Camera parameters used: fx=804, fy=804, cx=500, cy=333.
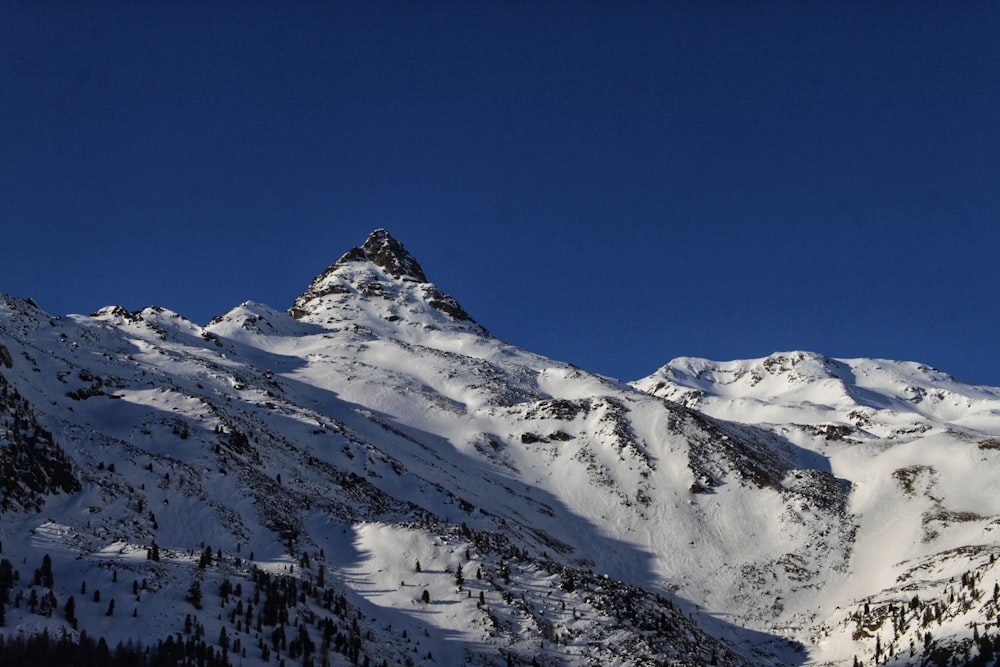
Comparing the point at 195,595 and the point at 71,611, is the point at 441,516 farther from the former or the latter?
the point at 71,611

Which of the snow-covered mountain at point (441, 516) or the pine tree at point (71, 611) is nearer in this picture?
the pine tree at point (71, 611)

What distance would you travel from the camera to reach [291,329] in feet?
510

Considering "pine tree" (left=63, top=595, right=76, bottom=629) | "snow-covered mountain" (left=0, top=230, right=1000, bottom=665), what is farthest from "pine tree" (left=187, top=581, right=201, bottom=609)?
"pine tree" (left=63, top=595, right=76, bottom=629)

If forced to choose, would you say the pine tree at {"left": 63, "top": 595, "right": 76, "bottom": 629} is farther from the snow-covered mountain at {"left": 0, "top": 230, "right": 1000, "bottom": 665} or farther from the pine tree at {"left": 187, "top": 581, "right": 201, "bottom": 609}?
the pine tree at {"left": 187, "top": 581, "right": 201, "bottom": 609}

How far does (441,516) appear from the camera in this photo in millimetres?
60250

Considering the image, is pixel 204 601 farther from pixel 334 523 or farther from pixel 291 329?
pixel 291 329

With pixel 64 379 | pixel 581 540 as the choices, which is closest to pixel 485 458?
pixel 581 540

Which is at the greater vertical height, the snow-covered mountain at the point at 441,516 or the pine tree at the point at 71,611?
the snow-covered mountain at the point at 441,516

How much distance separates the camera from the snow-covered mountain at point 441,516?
32094 millimetres

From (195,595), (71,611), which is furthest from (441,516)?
(71,611)

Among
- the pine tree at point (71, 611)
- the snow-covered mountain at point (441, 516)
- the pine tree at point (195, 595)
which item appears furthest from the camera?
the snow-covered mountain at point (441, 516)

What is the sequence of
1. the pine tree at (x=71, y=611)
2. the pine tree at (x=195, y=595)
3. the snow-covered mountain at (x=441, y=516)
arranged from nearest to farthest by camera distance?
1. the pine tree at (x=71, y=611)
2. the pine tree at (x=195, y=595)
3. the snow-covered mountain at (x=441, y=516)

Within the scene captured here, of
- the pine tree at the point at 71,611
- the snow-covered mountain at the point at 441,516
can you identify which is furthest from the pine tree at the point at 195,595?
the pine tree at the point at 71,611

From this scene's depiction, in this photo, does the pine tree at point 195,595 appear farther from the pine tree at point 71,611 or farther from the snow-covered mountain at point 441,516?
the pine tree at point 71,611
